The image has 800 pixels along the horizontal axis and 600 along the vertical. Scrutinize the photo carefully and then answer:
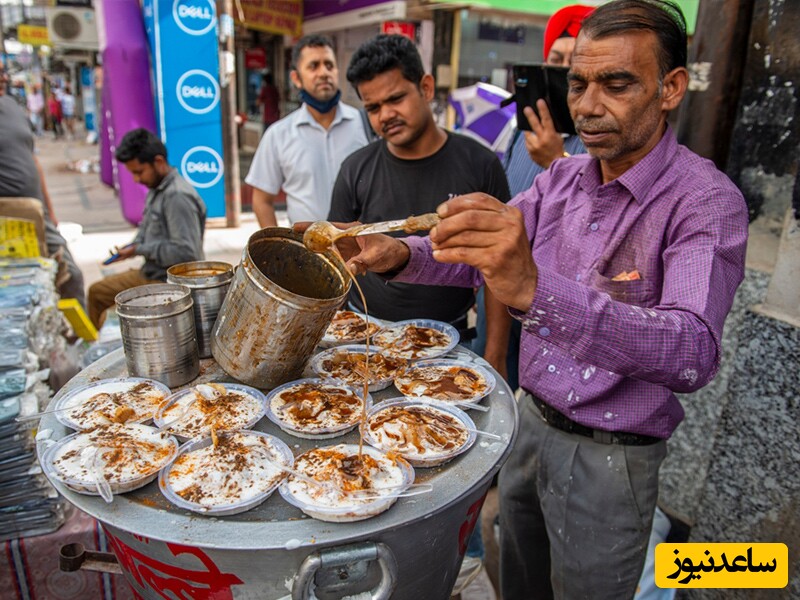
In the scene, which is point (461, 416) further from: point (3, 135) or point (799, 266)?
point (3, 135)

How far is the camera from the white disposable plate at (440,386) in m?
1.81

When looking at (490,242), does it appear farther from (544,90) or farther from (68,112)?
(68,112)

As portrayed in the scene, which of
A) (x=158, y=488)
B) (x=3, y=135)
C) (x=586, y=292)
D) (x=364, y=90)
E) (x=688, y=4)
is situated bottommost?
(x=158, y=488)

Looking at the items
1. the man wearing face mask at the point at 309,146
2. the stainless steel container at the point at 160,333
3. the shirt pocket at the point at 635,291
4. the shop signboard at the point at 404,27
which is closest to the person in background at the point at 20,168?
the man wearing face mask at the point at 309,146

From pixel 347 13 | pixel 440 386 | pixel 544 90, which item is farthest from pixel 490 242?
pixel 347 13

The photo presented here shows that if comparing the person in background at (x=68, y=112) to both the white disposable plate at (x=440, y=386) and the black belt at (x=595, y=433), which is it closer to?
the white disposable plate at (x=440, y=386)

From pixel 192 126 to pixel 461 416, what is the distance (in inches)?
323

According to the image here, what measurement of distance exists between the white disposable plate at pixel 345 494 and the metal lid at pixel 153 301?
632 mm

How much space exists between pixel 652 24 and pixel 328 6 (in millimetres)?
11407

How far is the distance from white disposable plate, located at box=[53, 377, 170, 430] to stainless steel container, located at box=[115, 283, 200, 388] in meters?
0.04

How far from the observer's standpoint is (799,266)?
227 centimetres

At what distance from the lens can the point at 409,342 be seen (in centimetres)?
221

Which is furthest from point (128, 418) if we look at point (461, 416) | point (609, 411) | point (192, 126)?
point (192, 126)

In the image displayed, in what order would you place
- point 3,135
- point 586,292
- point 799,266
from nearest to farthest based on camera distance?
point 586,292
point 799,266
point 3,135
